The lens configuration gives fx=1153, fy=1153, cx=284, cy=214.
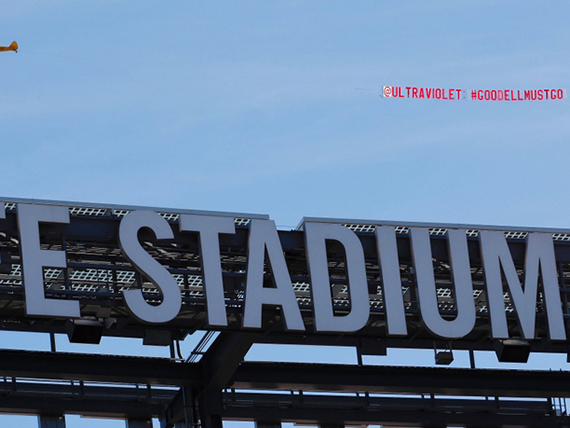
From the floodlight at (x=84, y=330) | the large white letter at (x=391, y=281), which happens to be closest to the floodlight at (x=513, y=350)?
the large white letter at (x=391, y=281)

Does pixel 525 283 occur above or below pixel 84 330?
above

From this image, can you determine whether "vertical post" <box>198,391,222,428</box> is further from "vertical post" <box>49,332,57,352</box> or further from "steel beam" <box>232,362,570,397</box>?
"vertical post" <box>49,332,57,352</box>

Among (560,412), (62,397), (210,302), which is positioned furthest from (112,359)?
(560,412)

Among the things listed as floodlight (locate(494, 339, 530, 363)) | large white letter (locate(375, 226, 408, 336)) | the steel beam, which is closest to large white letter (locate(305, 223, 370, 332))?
large white letter (locate(375, 226, 408, 336))

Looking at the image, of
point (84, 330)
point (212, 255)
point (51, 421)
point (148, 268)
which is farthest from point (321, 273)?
point (51, 421)

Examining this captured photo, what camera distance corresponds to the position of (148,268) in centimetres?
2647

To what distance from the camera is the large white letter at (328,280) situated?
2747cm

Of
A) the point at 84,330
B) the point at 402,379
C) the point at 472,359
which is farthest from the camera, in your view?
the point at 472,359

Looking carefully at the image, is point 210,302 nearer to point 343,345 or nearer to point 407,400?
point 343,345

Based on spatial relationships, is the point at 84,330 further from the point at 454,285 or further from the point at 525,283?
the point at 525,283

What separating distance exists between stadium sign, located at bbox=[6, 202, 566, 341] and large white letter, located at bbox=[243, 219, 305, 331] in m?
0.02

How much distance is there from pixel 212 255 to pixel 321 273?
2689 millimetres

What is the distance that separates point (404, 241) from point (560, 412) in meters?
12.1

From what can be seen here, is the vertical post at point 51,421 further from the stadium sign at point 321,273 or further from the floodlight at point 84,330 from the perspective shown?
the floodlight at point 84,330
